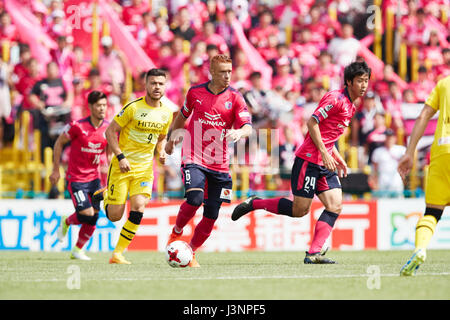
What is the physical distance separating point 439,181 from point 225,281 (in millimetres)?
2166

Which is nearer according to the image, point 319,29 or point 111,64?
point 111,64

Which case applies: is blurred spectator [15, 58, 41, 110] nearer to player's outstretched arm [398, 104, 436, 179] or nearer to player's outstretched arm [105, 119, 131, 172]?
player's outstretched arm [105, 119, 131, 172]

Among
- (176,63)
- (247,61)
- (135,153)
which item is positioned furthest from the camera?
(247,61)

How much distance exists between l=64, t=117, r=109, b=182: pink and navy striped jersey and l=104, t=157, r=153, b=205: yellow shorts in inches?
61.8

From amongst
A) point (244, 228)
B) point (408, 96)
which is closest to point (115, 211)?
point (244, 228)

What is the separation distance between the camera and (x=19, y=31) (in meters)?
18.3

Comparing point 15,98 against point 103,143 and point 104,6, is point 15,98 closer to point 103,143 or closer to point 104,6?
point 104,6

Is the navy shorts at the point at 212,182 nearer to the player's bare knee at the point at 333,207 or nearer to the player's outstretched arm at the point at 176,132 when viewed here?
the player's outstretched arm at the point at 176,132

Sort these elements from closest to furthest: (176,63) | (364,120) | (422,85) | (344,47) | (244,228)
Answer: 1. (244,228)
2. (364,120)
3. (176,63)
4. (422,85)
5. (344,47)

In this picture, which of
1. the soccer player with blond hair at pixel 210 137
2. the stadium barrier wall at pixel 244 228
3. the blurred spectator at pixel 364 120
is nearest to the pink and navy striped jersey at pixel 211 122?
the soccer player with blond hair at pixel 210 137

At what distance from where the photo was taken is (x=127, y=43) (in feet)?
59.7

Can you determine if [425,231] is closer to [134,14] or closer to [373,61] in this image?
[373,61]

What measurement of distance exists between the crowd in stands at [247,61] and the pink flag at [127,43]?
280mm

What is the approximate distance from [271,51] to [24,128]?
582 centimetres
